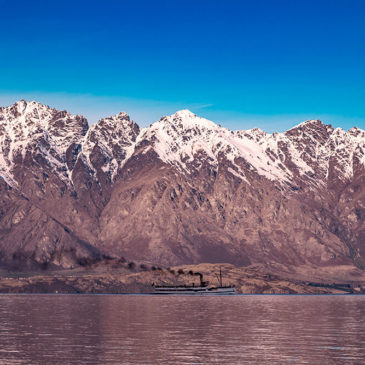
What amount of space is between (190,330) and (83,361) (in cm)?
6822

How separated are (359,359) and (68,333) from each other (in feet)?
256

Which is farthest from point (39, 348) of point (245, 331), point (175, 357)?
point (245, 331)

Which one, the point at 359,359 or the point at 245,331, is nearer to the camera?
the point at 359,359

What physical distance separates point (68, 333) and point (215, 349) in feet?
163

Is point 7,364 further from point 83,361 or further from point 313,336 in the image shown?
point 313,336

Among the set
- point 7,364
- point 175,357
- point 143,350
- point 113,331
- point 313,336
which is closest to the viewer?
point 7,364

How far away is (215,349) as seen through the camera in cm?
14625

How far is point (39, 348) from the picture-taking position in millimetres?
147625

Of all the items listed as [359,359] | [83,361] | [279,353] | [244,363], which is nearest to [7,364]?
[83,361]

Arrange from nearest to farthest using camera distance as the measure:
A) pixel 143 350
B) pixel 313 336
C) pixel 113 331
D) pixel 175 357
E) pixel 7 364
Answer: pixel 7 364
pixel 175 357
pixel 143 350
pixel 313 336
pixel 113 331

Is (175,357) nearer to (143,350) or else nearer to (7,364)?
(143,350)

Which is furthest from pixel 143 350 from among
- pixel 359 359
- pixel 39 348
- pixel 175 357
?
pixel 359 359

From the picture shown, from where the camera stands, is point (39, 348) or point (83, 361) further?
point (39, 348)

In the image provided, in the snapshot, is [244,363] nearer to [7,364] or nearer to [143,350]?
[143,350]
